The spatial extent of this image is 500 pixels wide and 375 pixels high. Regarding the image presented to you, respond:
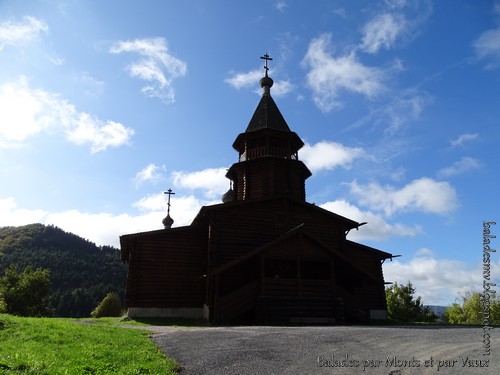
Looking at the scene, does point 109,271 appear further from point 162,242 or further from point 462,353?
point 462,353

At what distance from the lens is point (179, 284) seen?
22.0 meters

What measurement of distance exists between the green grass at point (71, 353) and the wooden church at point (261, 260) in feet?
30.0

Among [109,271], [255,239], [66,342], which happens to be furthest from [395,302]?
[109,271]

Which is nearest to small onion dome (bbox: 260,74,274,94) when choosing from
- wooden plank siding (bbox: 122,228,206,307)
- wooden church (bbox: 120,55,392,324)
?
wooden church (bbox: 120,55,392,324)

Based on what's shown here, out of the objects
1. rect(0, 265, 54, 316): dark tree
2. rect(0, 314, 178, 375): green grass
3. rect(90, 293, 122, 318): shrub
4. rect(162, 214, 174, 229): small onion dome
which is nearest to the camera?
rect(0, 314, 178, 375): green grass

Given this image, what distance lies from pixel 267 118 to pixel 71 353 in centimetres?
2327

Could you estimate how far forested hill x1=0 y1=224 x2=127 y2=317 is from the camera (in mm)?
83375

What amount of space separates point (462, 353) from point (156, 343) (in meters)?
7.32

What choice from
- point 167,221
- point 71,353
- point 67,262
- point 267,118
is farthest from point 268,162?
point 67,262

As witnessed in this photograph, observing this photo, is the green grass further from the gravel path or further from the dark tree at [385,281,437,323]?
the dark tree at [385,281,437,323]

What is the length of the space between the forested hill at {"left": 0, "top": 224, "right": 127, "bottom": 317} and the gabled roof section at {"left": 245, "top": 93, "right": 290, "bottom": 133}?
224 ft

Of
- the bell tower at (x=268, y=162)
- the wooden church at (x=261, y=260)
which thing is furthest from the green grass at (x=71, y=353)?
the bell tower at (x=268, y=162)

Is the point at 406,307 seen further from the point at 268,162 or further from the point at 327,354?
the point at 327,354

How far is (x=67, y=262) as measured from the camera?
107 metres
